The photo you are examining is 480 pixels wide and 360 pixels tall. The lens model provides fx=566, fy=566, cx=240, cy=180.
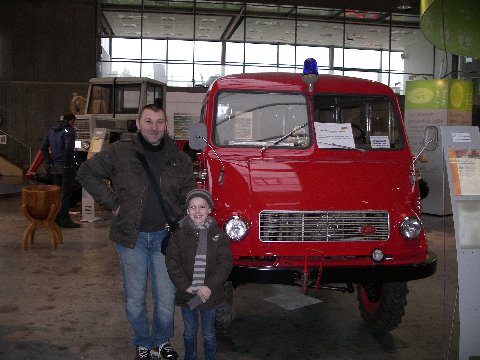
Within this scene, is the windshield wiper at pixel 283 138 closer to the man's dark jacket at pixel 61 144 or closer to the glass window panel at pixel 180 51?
the man's dark jacket at pixel 61 144

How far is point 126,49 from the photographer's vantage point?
23188 millimetres

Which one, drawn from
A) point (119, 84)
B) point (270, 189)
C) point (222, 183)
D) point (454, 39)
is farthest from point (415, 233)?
point (119, 84)

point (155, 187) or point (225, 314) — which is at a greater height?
point (155, 187)

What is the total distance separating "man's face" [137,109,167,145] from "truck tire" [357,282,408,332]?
7.87 ft

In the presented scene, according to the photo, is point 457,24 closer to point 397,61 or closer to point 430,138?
point 430,138

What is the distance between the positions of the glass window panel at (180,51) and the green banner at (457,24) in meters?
15.8

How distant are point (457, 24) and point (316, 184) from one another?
5412 millimetres

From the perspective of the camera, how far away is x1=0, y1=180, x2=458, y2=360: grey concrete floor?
458cm

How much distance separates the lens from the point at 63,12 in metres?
23.2

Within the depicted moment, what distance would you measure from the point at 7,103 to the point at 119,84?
38.2 feet

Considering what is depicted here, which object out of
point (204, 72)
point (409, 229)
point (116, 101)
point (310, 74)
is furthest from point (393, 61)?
point (409, 229)

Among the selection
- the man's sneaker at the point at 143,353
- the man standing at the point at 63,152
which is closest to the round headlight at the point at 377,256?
the man's sneaker at the point at 143,353

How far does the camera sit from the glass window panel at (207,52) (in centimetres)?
2355

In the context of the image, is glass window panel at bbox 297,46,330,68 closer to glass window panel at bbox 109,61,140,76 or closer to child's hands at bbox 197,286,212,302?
glass window panel at bbox 109,61,140,76
